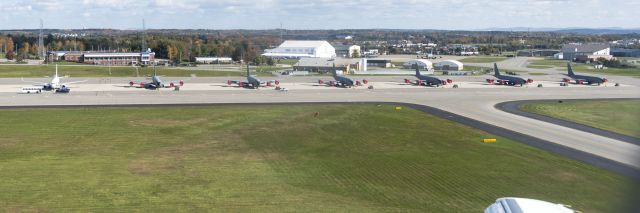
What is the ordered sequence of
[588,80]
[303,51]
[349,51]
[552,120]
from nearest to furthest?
[552,120] < [588,80] < [303,51] < [349,51]

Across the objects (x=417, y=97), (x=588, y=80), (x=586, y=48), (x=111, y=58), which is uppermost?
(x=586, y=48)

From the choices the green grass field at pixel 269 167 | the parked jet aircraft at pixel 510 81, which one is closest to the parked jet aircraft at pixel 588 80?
the parked jet aircraft at pixel 510 81

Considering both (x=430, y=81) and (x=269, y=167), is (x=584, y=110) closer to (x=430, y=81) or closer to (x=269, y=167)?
(x=430, y=81)

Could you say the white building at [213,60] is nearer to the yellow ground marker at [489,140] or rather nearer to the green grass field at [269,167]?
the green grass field at [269,167]

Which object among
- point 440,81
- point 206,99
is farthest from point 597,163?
point 440,81

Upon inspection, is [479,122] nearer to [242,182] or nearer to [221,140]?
[221,140]

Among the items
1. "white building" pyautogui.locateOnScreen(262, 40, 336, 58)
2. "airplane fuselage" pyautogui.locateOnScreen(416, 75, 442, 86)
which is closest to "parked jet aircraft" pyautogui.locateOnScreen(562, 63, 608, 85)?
"airplane fuselage" pyautogui.locateOnScreen(416, 75, 442, 86)


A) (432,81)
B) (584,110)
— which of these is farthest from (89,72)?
(584,110)

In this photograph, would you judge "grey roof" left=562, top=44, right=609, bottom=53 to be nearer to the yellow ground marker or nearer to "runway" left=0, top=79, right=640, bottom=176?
"runway" left=0, top=79, right=640, bottom=176
